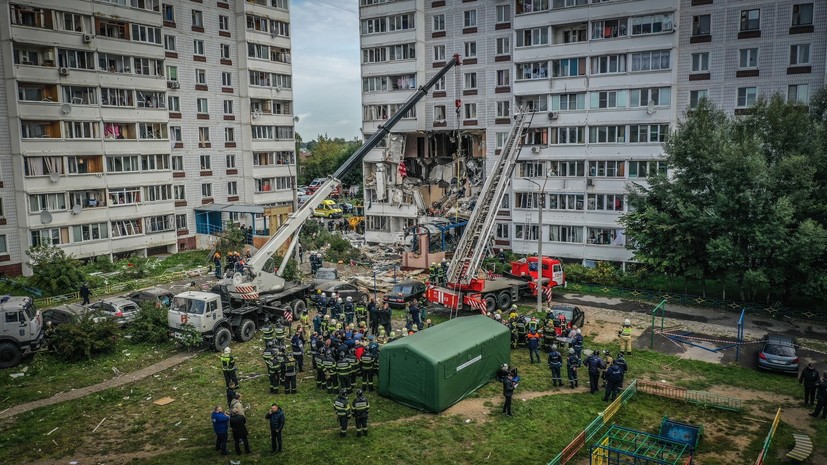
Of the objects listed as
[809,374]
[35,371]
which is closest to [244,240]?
[35,371]

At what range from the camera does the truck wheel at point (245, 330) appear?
25.9 meters

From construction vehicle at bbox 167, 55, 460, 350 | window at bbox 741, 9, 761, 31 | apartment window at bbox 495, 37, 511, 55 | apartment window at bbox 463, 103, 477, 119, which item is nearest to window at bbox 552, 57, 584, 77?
apartment window at bbox 495, 37, 511, 55

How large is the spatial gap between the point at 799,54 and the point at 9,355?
41.8 m

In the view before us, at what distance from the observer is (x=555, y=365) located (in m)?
20.9

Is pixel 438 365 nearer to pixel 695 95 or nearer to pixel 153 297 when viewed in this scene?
pixel 153 297

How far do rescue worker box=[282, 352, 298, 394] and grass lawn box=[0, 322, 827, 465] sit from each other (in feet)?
1.24

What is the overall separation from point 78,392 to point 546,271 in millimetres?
22826

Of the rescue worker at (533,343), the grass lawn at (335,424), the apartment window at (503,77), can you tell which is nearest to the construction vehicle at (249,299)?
the grass lawn at (335,424)

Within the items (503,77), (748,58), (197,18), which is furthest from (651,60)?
(197,18)

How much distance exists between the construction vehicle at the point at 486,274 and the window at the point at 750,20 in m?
14.8

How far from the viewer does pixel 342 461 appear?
15.9 meters

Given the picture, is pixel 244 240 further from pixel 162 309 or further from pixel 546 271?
pixel 546 271

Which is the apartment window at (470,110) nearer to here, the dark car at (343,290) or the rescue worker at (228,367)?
the dark car at (343,290)

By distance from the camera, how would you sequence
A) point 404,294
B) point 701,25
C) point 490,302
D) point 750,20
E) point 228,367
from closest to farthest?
point 228,367
point 490,302
point 404,294
point 750,20
point 701,25
